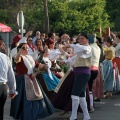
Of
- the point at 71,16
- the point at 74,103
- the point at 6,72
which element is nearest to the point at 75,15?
the point at 71,16

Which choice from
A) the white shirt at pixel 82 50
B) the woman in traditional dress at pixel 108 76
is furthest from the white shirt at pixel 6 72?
the woman in traditional dress at pixel 108 76

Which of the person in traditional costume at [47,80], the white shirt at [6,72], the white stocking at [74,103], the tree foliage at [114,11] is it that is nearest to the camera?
the white shirt at [6,72]

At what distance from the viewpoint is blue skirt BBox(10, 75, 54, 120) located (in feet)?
29.4

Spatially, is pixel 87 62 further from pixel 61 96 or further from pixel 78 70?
pixel 61 96

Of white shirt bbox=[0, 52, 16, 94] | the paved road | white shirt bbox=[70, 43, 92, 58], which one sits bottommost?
the paved road

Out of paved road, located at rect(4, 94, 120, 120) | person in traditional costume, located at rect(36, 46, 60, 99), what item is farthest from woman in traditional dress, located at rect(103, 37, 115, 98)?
person in traditional costume, located at rect(36, 46, 60, 99)

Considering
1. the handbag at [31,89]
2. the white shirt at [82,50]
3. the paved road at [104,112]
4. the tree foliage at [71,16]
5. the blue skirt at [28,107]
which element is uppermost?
the tree foliage at [71,16]

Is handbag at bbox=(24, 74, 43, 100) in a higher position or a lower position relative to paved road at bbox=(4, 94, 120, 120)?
higher

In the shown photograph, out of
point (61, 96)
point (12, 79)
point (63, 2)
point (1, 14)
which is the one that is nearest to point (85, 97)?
point (61, 96)

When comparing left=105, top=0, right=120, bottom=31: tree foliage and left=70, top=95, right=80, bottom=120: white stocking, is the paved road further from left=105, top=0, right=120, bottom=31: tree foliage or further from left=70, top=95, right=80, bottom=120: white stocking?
Answer: left=105, top=0, right=120, bottom=31: tree foliage

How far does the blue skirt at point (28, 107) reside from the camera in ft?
29.4

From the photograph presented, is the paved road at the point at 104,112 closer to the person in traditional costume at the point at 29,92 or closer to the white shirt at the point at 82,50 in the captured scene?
the person in traditional costume at the point at 29,92

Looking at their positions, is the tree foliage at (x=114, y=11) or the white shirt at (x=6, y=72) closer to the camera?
the white shirt at (x=6, y=72)

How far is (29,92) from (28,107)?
0.93ft
